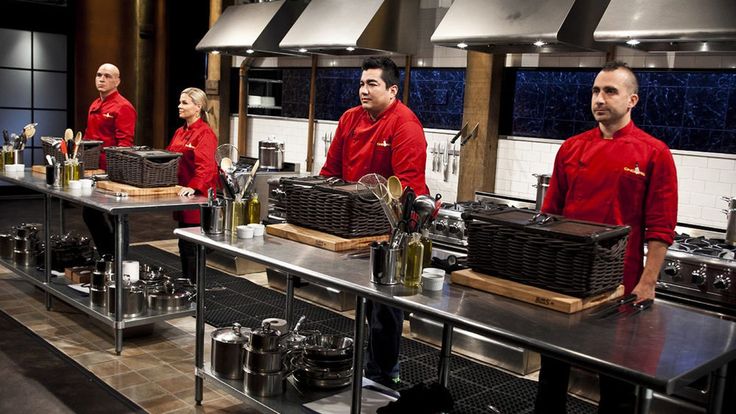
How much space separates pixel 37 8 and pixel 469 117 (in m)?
7.29

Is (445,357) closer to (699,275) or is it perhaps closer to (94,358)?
(699,275)

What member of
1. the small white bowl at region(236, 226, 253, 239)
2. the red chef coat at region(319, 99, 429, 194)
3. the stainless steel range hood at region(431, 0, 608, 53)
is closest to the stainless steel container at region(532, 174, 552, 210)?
the stainless steel range hood at region(431, 0, 608, 53)

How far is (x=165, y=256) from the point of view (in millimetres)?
7605

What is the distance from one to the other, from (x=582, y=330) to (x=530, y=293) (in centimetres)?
29

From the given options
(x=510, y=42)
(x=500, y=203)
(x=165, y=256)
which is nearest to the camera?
(x=510, y=42)

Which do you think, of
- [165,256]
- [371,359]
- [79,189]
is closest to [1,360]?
[79,189]

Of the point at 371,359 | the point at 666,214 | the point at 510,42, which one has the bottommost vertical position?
the point at 371,359

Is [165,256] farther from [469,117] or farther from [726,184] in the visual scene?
[726,184]

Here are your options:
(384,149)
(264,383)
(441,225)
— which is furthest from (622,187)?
(441,225)

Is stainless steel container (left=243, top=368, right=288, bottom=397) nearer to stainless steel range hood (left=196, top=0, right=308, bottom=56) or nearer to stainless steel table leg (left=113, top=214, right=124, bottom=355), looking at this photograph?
stainless steel table leg (left=113, top=214, right=124, bottom=355)

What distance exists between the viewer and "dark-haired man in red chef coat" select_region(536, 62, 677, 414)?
3.04 m

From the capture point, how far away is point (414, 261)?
2785 millimetres

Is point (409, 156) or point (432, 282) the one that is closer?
point (432, 282)

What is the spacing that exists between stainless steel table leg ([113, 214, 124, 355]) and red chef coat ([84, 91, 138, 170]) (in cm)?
177
